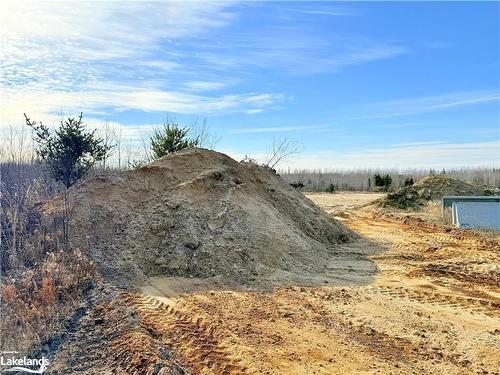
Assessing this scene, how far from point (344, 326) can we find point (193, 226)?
13.5 feet

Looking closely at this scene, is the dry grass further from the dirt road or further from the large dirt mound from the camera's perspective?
the large dirt mound

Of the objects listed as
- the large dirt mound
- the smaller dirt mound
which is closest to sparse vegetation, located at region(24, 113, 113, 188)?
the large dirt mound

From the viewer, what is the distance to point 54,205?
9266 mm

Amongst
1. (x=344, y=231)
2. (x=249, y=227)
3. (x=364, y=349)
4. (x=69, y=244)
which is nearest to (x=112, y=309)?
(x=69, y=244)

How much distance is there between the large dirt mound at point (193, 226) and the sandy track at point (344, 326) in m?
1.26

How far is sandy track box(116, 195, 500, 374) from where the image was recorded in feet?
15.4

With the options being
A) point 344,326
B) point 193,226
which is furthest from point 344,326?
point 193,226

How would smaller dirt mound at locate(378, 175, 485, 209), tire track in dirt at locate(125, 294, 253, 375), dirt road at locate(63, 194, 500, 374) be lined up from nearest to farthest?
1. tire track in dirt at locate(125, 294, 253, 375)
2. dirt road at locate(63, 194, 500, 374)
3. smaller dirt mound at locate(378, 175, 485, 209)

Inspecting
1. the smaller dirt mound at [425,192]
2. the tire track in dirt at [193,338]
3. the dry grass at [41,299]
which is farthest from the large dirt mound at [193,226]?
the smaller dirt mound at [425,192]

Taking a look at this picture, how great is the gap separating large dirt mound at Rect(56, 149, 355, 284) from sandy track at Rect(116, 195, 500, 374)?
1.26 meters

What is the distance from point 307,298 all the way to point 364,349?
1929 millimetres

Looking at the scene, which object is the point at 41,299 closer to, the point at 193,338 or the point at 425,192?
the point at 193,338

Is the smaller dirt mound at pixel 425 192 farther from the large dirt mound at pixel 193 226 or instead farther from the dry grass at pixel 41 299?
the dry grass at pixel 41 299

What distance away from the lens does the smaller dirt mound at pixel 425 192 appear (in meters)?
20.4
